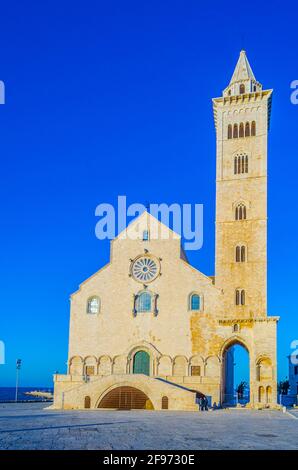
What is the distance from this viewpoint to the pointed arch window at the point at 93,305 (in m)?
51.4

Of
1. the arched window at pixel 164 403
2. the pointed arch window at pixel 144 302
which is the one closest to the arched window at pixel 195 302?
the pointed arch window at pixel 144 302

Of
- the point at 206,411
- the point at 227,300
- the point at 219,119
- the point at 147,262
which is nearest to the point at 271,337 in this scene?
the point at 227,300

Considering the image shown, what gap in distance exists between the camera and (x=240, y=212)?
51.1m

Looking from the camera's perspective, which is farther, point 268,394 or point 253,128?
point 253,128

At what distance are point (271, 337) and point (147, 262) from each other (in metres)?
12.5

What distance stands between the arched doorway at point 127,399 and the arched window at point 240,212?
1747 centimetres

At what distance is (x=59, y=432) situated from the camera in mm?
25656

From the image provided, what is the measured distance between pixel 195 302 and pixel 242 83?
21081 mm

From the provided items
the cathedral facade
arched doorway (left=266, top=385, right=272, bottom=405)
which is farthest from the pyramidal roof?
arched doorway (left=266, top=385, right=272, bottom=405)

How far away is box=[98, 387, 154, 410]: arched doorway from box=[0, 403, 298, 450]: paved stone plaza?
30.2 ft

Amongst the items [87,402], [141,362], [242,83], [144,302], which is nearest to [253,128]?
[242,83]

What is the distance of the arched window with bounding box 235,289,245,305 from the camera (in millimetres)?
48781

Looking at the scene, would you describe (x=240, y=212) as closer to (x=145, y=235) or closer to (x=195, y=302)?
(x=145, y=235)

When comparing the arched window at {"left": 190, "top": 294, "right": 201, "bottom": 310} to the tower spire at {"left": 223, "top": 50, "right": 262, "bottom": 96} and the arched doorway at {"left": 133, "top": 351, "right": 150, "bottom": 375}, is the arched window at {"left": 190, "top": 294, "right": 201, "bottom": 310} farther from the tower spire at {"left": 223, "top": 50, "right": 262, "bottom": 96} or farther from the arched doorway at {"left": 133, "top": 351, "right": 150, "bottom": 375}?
the tower spire at {"left": 223, "top": 50, "right": 262, "bottom": 96}
